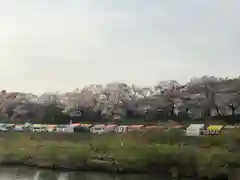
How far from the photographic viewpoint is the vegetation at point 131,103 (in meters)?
8.41

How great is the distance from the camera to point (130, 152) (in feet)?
24.6

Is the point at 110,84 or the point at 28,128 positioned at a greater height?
the point at 110,84

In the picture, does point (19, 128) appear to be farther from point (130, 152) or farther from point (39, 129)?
point (130, 152)

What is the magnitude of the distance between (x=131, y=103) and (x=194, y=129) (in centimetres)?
248

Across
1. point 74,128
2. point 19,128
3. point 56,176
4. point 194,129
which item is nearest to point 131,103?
point 74,128

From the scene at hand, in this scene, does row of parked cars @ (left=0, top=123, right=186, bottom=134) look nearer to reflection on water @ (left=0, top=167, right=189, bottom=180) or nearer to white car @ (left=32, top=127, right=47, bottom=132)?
white car @ (left=32, top=127, right=47, bottom=132)

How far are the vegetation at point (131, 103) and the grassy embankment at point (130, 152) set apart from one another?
2.95ft

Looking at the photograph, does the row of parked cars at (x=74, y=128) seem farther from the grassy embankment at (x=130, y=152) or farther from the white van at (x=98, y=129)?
the grassy embankment at (x=130, y=152)

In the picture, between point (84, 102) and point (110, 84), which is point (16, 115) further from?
point (110, 84)

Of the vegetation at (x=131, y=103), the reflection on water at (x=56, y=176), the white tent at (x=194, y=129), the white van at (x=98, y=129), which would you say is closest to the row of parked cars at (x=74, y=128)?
the white van at (x=98, y=129)

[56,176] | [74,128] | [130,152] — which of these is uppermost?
[74,128]

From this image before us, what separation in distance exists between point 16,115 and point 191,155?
5.57 metres

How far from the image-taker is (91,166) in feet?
25.1

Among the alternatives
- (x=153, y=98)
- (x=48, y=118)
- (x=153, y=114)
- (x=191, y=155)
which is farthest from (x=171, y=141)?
(x=48, y=118)
